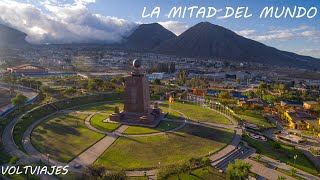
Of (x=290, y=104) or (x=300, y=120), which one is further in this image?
(x=290, y=104)

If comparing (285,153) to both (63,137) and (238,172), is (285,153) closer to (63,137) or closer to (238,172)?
(238,172)

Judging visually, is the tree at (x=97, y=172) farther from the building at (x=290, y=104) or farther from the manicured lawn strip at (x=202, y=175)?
the building at (x=290, y=104)

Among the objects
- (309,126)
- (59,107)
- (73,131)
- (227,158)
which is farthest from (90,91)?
(309,126)

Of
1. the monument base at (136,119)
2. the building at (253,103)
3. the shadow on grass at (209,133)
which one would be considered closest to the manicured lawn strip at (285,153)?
the shadow on grass at (209,133)

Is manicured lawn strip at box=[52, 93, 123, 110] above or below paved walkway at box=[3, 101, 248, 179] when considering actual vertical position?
above

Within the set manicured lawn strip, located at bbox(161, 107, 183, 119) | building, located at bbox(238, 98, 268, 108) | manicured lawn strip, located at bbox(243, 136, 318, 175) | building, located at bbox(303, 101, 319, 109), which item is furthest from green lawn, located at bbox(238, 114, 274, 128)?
building, located at bbox(303, 101, 319, 109)

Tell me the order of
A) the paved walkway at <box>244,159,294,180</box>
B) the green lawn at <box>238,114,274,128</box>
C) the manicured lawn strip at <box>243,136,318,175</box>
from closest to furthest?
the paved walkway at <box>244,159,294,180</box> → the manicured lawn strip at <box>243,136,318,175</box> → the green lawn at <box>238,114,274,128</box>

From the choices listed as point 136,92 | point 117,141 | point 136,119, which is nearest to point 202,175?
point 117,141

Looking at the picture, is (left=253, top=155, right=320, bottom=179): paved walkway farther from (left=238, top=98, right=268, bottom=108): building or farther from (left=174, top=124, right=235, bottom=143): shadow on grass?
(left=238, top=98, right=268, bottom=108): building
